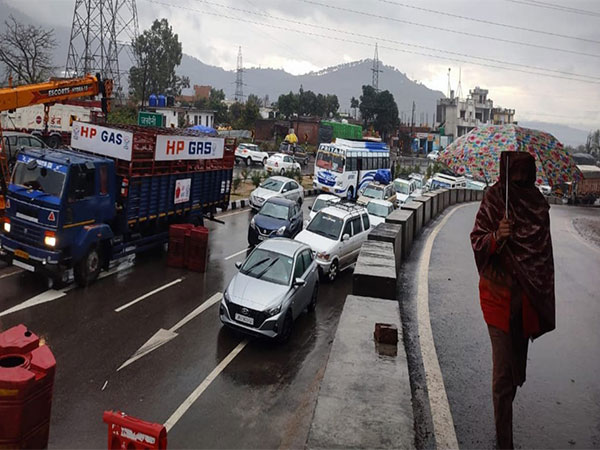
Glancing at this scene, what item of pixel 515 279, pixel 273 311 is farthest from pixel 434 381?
pixel 273 311

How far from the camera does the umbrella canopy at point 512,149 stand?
6.91m

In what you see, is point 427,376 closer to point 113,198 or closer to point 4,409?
point 4,409

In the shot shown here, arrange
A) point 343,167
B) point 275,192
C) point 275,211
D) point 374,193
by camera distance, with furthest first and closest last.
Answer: point 343,167
point 374,193
point 275,192
point 275,211

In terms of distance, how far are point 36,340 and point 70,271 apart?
21.3 ft

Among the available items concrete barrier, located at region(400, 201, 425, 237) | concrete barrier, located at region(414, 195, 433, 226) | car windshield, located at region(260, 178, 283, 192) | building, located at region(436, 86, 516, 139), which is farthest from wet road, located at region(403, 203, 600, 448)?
building, located at region(436, 86, 516, 139)

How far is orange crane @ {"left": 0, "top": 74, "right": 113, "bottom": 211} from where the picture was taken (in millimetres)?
14422

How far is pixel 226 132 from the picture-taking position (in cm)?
6438

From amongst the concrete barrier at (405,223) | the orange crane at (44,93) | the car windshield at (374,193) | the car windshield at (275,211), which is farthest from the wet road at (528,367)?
the car windshield at (374,193)

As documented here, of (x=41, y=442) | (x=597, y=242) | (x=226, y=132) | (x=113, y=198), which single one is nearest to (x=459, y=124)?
(x=226, y=132)

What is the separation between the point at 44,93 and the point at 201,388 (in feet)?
40.5

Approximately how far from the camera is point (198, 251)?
45.8 feet

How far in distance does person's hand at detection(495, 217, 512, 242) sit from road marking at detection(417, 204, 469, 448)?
176 cm

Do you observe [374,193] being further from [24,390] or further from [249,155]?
[249,155]

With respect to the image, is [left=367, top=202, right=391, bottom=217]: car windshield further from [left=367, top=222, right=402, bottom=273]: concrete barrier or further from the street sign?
the street sign
